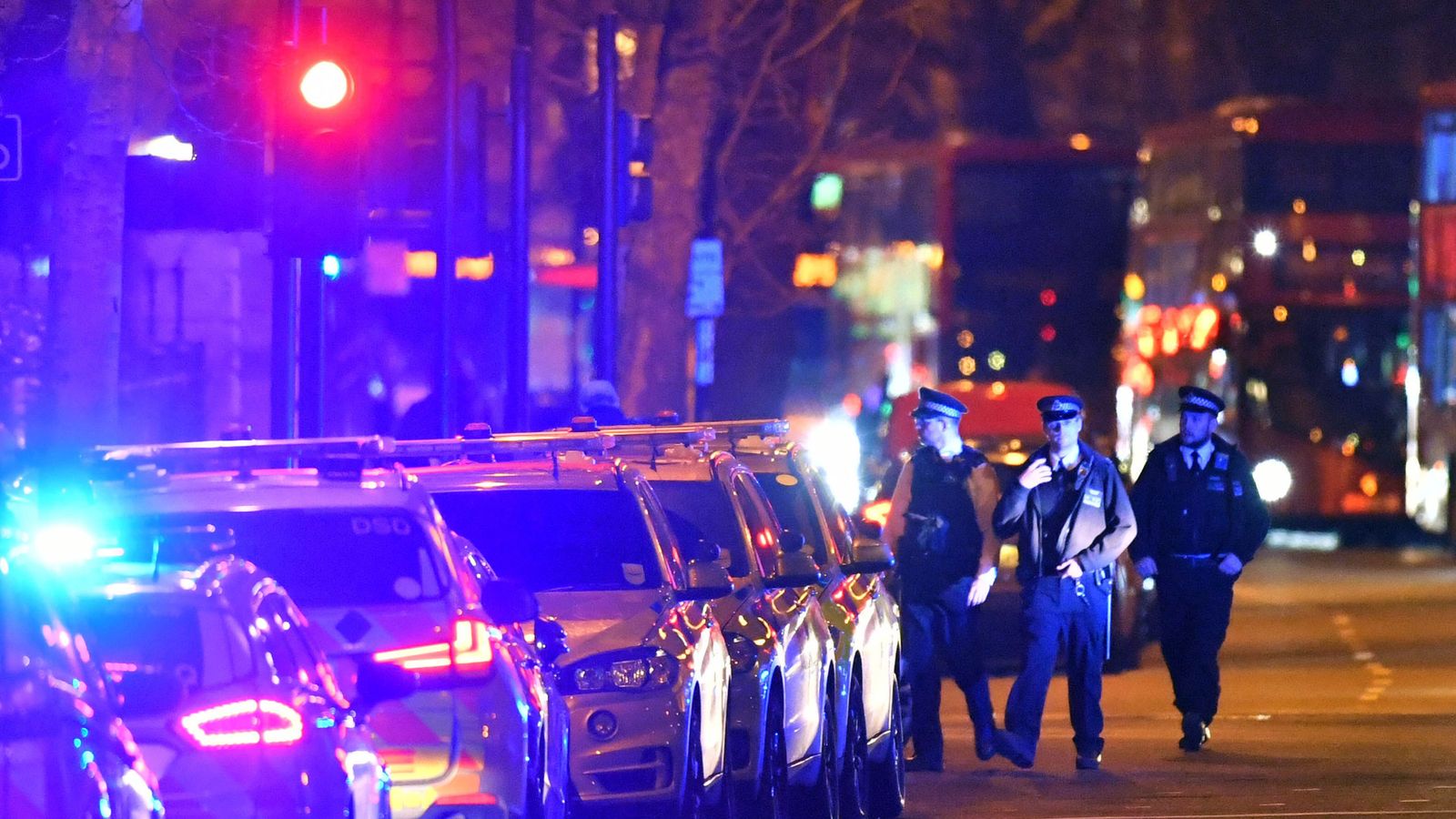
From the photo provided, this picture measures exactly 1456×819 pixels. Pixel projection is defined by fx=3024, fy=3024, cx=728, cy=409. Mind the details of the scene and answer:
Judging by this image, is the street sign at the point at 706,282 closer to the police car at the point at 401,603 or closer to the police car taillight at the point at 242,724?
the police car at the point at 401,603

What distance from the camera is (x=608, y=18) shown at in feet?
68.4

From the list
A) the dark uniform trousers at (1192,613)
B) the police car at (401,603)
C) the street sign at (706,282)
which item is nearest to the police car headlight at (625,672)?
the police car at (401,603)

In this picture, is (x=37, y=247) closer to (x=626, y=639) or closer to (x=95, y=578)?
(x=626, y=639)

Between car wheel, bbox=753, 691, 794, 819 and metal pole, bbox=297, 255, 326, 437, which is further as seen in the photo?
metal pole, bbox=297, 255, 326, 437

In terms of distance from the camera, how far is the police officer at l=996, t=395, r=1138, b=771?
48.3ft

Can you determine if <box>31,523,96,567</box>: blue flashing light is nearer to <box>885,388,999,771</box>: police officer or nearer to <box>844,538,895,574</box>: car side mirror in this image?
<box>844,538,895,574</box>: car side mirror

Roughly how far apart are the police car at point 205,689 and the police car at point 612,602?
286 centimetres

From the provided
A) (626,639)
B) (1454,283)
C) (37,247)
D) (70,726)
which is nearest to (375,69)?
(37,247)

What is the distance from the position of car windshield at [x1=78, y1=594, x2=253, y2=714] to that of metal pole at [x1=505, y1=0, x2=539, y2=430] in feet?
38.9

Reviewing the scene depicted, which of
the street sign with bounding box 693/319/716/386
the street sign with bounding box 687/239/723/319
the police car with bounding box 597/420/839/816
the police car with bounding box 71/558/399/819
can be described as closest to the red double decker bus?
the street sign with bounding box 693/319/716/386

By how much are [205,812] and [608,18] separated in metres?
13.7

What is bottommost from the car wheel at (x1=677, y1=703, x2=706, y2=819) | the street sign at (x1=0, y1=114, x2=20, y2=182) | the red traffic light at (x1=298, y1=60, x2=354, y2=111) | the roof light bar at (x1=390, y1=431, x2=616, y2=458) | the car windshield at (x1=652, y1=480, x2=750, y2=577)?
the car wheel at (x1=677, y1=703, x2=706, y2=819)

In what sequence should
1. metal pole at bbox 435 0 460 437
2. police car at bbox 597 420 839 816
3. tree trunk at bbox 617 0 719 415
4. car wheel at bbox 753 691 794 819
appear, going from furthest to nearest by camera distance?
tree trunk at bbox 617 0 719 415
metal pole at bbox 435 0 460 437
car wheel at bbox 753 691 794 819
police car at bbox 597 420 839 816

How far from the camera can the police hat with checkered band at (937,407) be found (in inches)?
594
